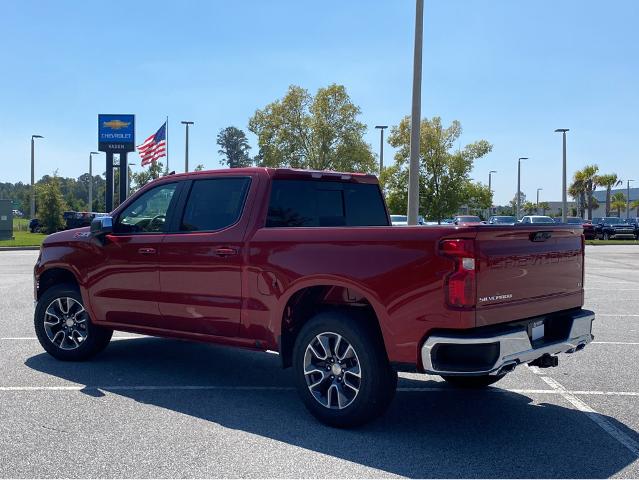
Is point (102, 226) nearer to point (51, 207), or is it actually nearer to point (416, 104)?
point (416, 104)

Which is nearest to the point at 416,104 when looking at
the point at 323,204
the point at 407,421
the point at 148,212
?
the point at 323,204

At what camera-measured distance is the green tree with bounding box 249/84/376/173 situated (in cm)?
4303

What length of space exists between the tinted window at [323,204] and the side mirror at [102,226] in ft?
6.09

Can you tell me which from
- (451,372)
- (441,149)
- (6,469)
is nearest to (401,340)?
(451,372)

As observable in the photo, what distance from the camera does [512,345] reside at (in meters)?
4.59

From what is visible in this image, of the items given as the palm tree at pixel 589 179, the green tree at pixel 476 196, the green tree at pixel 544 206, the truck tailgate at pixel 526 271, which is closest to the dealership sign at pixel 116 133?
the green tree at pixel 476 196

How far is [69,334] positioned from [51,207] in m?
40.1

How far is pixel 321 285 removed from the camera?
5234 mm

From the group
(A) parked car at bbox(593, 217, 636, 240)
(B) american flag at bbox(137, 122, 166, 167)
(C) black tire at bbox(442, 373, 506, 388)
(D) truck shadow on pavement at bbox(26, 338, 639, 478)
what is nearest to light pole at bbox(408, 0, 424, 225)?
(D) truck shadow on pavement at bbox(26, 338, 639, 478)

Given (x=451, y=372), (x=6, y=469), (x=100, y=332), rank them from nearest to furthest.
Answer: (x=6, y=469), (x=451, y=372), (x=100, y=332)

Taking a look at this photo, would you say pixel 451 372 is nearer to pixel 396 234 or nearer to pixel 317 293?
pixel 396 234

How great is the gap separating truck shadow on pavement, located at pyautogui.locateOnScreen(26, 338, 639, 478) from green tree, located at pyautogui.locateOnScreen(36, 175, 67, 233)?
3953 cm

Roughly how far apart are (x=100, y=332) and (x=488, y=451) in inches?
171

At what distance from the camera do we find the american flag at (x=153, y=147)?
32.0 m
